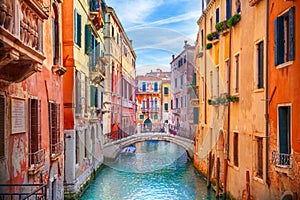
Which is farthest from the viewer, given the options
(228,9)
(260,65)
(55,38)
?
(228,9)

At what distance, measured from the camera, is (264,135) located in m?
9.08

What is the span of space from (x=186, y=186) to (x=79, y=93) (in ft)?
20.7

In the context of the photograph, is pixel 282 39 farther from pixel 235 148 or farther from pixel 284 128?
pixel 235 148

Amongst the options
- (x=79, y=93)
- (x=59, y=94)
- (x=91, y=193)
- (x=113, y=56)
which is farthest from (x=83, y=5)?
(x=113, y=56)

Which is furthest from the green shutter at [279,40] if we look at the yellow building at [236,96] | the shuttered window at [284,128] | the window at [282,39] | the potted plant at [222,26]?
the potted plant at [222,26]

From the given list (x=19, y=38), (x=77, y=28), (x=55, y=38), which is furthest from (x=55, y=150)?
(x=19, y=38)

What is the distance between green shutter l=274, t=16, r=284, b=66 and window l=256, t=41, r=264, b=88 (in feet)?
4.43

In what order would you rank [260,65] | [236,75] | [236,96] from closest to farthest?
[260,65] < [236,96] < [236,75]

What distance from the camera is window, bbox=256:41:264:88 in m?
9.65

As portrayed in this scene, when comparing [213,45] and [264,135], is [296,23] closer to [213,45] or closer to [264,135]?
[264,135]

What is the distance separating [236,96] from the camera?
11.9m

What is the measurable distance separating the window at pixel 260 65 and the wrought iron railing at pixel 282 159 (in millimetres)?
2053

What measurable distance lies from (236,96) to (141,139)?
1686 centimetres

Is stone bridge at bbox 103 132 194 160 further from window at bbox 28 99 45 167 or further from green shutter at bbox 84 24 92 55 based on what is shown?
window at bbox 28 99 45 167
